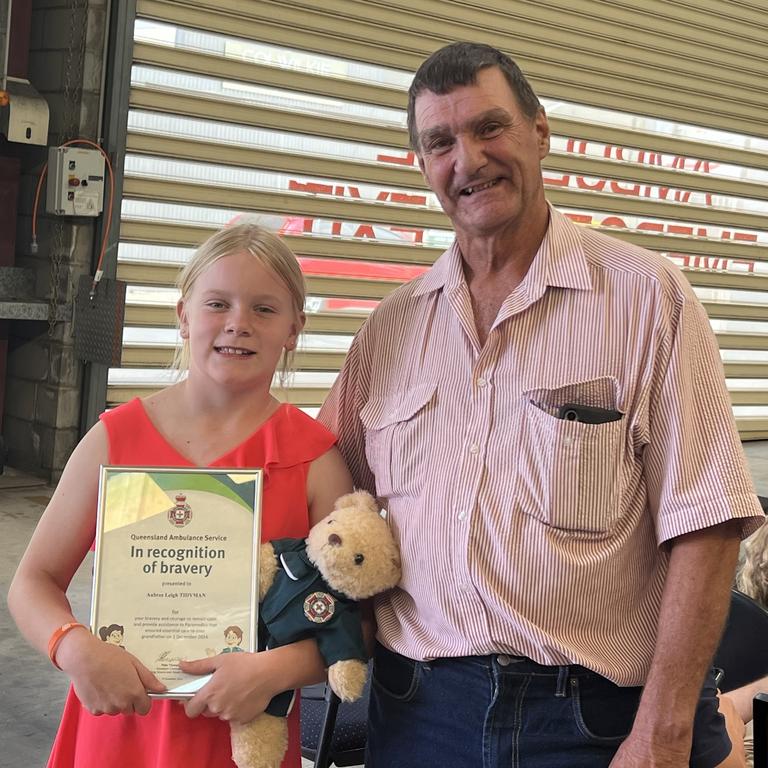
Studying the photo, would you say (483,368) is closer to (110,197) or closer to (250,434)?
(250,434)

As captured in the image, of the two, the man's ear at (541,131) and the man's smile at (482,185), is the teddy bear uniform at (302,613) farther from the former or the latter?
the man's ear at (541,131)

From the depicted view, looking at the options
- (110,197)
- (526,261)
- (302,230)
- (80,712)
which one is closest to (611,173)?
(302,230)

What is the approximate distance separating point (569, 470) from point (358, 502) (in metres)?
0.41

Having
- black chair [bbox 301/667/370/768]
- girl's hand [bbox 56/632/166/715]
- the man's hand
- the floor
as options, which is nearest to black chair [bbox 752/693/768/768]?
the man's hand

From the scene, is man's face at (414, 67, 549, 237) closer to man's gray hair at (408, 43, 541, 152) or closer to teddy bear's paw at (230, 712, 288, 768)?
man's gray hair at (408, 43, 541, 152)

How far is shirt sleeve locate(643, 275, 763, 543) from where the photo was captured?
1792mm

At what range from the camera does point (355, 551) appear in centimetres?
191

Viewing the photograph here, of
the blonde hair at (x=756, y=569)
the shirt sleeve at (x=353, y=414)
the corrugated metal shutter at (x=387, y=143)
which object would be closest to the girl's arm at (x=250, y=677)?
the shirt sleeve at (x=353, y=414)

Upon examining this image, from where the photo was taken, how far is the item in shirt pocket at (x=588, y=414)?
1.85 metres

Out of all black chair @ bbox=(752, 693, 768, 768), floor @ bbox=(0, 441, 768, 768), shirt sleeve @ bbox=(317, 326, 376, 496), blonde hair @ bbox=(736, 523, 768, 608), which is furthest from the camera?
floor @ bbox=(0, 441, 768, 768)

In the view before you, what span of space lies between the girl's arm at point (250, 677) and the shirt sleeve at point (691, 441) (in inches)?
25.6

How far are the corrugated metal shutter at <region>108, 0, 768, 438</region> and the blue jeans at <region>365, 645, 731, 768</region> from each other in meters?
4.96

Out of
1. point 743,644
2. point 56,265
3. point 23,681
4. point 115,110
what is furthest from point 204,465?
point 56,265

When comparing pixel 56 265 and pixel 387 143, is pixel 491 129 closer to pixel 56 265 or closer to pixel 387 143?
pixel 56 265
